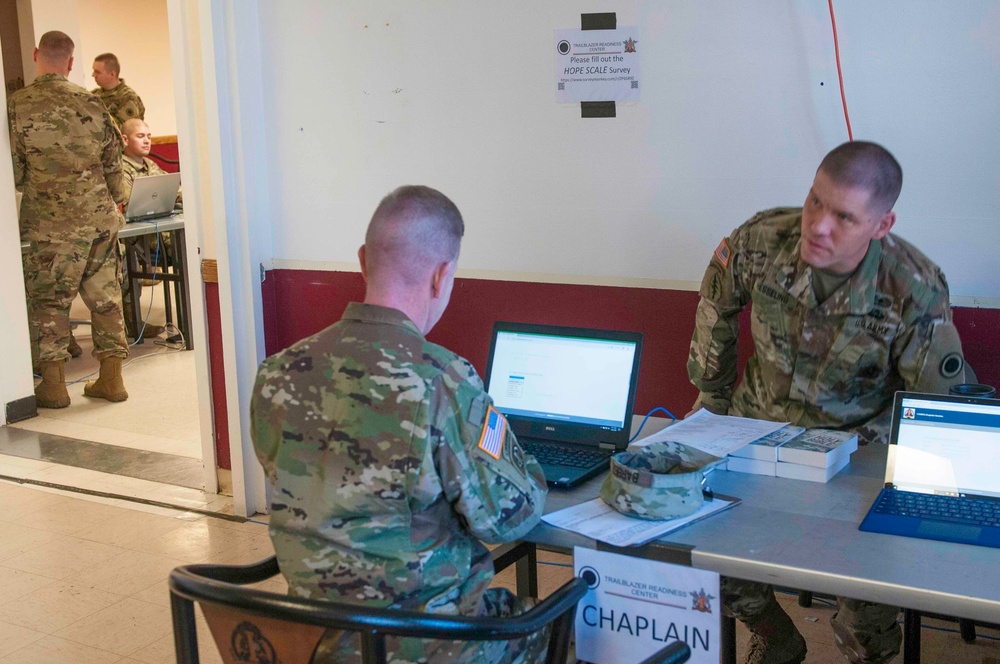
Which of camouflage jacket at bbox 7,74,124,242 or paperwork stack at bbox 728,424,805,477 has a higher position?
camouflage jacket at bbox 7,74,124,242

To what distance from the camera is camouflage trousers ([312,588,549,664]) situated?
1.53m

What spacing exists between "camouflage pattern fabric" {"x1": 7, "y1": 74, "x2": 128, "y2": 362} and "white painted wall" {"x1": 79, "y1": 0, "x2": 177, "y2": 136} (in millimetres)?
5610

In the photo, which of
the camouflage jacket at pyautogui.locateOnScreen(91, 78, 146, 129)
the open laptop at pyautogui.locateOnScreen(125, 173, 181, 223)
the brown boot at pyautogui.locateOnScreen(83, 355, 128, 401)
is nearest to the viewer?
the brown boot at pyautogui.locateOnScreen(83, 355, 128, 401)

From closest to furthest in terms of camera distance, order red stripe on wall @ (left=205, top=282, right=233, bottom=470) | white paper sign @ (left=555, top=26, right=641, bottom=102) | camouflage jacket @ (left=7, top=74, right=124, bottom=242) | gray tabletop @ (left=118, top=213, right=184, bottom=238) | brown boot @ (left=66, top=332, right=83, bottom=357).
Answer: white paper sign @ (left=555, top=26, right=641, bottom=102), red stripe on wall @ (left=205, top=282, right=233, bottom=470), camouflage jacket @ (left=7, top=74, right=124, bottom=242), gray tabletop @ (left=118, top=213, right=184, bottom=238), brown boot @ (left=66, top=332, right=83, bottom=357)

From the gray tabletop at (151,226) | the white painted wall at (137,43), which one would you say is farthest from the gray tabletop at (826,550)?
the white painted wall at (137,43)

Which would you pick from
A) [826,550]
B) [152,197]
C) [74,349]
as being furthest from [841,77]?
[74,349]

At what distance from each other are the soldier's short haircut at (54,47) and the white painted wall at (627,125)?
7.20 ft

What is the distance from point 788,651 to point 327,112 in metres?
2.27

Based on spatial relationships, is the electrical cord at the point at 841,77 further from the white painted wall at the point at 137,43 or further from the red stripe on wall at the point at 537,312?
the white painted wall at the point at 137,43

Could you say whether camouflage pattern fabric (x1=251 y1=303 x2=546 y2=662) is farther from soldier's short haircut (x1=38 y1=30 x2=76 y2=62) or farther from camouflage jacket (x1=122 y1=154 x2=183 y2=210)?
camouflage jacket (x1=122 y1=154 x2=183 y2=210)

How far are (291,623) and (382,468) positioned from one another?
26 centimetres

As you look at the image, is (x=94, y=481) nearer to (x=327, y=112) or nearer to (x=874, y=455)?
(x=327, y=112)

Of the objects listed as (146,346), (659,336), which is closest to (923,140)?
(659,336)

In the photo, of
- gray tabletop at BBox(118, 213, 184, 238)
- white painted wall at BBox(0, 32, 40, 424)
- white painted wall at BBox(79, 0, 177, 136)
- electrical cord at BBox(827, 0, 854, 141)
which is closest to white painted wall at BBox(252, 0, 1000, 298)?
electrical cord at BBox(827, 0, 854, 141)
